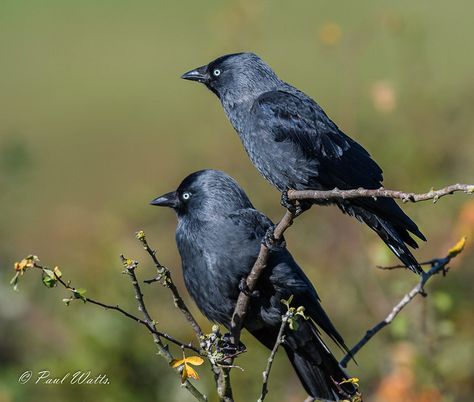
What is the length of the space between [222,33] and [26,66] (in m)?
10.9

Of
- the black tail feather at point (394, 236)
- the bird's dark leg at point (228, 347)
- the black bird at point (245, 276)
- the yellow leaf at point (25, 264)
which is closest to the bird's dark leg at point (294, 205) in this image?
the black bird at point (245, 276)

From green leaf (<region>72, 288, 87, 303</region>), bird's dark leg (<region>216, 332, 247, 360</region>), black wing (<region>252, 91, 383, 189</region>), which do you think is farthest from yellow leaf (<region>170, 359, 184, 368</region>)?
black wing (<region>252, 91, 383, 189</region>)

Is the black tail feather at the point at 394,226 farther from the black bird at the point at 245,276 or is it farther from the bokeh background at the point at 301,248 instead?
the black bird at the point at 245,276

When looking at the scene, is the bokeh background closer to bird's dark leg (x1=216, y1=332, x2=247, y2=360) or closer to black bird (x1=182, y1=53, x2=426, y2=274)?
black bird (x1=182, y1=53, x2=426, y2=274)

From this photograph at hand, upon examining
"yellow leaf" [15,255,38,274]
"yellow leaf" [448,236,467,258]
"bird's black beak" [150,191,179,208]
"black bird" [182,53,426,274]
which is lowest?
"yellow leaf" [448,236,467,258]

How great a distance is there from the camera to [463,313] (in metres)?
6.35

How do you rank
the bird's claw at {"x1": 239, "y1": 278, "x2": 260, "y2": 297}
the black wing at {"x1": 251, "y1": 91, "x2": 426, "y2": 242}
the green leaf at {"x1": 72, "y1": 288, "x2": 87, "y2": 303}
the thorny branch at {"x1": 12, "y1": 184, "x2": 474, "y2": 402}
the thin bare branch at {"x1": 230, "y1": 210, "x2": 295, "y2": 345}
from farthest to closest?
the black wing at {"x1": 251, "y1": 91, "x2": 426, "y2": 242}
the bird's claw at {"x1": 239, "y1": 278, "x2": 260, "y2": 297}
the thin bare branch at {"x1": 230, "y1": 210, "x2": 295, "y2": 345}
the green leaf at {"x1": 72, "y1": 288, "x2": 87, "y2": 303}
the thorny branch at {"x1": 12, "y1": 184, "x2": 474, "y2": 402}

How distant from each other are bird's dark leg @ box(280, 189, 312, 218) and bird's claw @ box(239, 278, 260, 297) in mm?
390

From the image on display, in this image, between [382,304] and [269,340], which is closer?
[269,340]

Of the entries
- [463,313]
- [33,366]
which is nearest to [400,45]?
[463,313]

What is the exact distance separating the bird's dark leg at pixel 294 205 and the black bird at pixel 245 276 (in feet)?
1.00

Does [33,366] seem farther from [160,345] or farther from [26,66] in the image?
[26,66]

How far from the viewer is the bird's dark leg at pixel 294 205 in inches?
148

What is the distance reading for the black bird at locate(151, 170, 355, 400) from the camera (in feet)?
14.2
